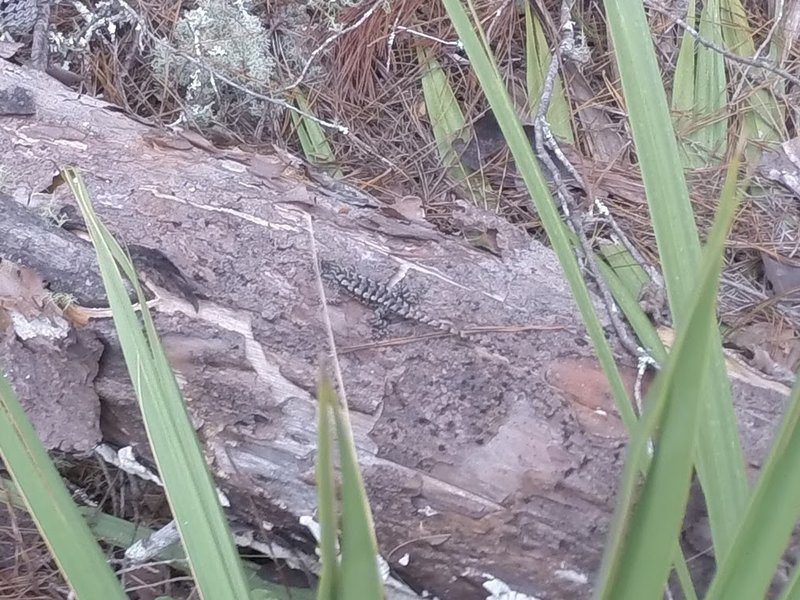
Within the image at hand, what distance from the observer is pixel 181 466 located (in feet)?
1.81

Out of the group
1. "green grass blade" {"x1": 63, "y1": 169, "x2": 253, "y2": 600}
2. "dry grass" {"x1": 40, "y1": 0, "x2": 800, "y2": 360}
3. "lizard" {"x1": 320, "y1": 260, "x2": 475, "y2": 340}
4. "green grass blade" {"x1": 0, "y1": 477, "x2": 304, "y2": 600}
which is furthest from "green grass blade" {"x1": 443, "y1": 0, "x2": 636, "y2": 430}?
"dry grass" {"x1": 40, "y1": 0, "x2": 800, "y2": 360}

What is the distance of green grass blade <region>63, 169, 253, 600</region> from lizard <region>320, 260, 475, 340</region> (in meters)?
0.33

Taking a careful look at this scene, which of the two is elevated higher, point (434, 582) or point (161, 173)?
point (161, 173)

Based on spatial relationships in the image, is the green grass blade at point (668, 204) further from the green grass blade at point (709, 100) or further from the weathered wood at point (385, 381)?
the green grass blade at point (709, 100)

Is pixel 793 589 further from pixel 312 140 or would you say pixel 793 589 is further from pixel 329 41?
pixel 329 41

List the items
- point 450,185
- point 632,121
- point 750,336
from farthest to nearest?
1. point 450,185
2. point 750,336
3. point 632,121

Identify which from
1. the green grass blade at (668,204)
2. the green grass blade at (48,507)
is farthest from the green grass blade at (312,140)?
the green grass blade at (48,507)

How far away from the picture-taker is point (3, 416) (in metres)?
0.49

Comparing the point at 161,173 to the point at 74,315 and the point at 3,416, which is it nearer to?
the point at 74,315

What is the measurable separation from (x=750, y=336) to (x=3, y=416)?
107cm

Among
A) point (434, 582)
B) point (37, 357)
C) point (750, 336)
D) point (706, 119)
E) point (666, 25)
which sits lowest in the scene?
point (434, 582)

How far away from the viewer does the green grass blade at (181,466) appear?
20.7 inches

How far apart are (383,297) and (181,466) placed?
0.40 meters

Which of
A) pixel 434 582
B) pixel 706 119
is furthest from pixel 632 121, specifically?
pixel 706 119
